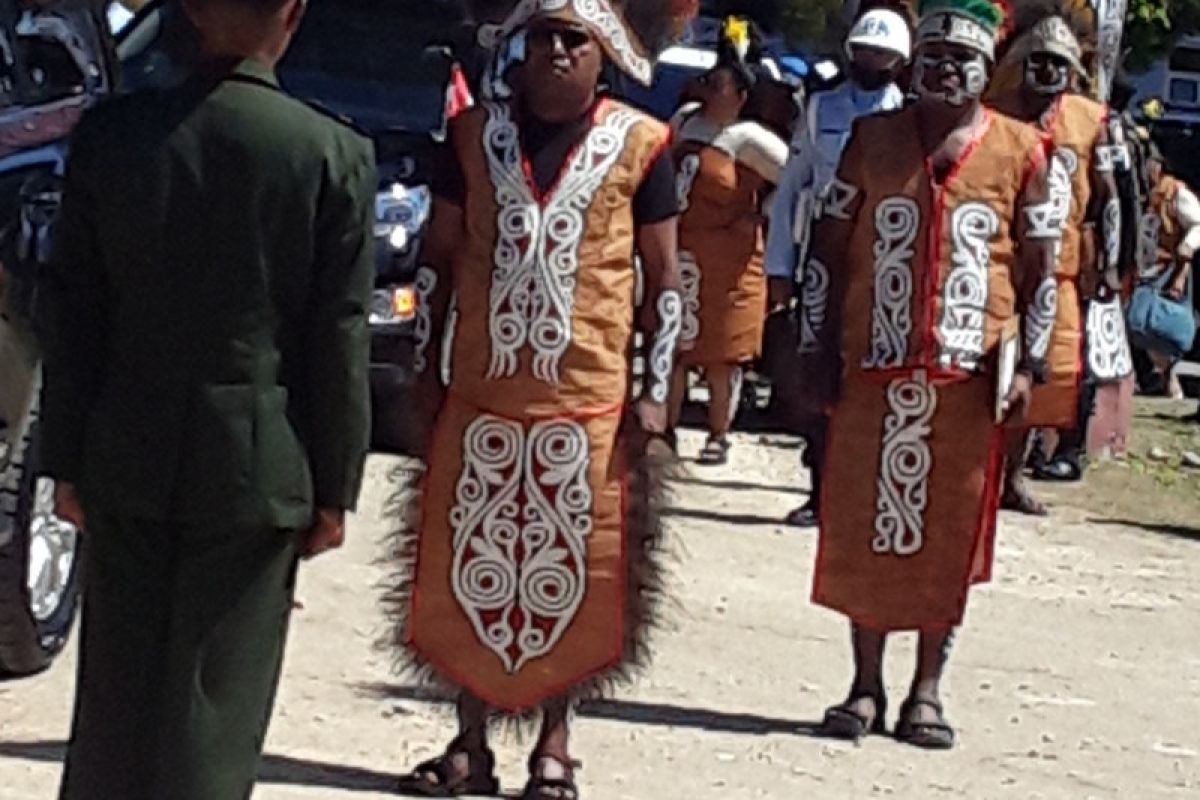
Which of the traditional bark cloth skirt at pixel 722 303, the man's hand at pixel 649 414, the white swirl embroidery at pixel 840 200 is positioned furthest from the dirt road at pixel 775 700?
the traditional bark cloth skirt at pixel 722 303

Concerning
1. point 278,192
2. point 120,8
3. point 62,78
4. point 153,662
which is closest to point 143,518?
point 153,662

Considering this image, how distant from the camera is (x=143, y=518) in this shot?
4.88m

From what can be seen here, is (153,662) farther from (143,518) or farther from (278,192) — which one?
(278,192)

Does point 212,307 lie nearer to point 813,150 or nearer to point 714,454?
point 813,150

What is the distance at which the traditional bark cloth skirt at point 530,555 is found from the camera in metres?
6.70

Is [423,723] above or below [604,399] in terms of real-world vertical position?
below

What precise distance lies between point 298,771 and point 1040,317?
87.3 inches

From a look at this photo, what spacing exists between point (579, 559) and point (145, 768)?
6.30 feet

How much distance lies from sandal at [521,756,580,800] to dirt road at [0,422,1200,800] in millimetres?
215

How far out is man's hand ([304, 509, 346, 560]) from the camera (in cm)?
496

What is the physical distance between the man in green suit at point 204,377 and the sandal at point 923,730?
3.12 m

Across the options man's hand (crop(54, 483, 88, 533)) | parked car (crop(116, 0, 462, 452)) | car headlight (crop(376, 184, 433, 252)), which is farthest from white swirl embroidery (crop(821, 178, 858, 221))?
car headlight (crop(376, 184, 433, 252))

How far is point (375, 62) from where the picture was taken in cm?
1319

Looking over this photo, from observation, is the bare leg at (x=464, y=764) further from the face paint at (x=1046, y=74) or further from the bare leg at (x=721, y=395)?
the bare leg at (x=721, y=395)
